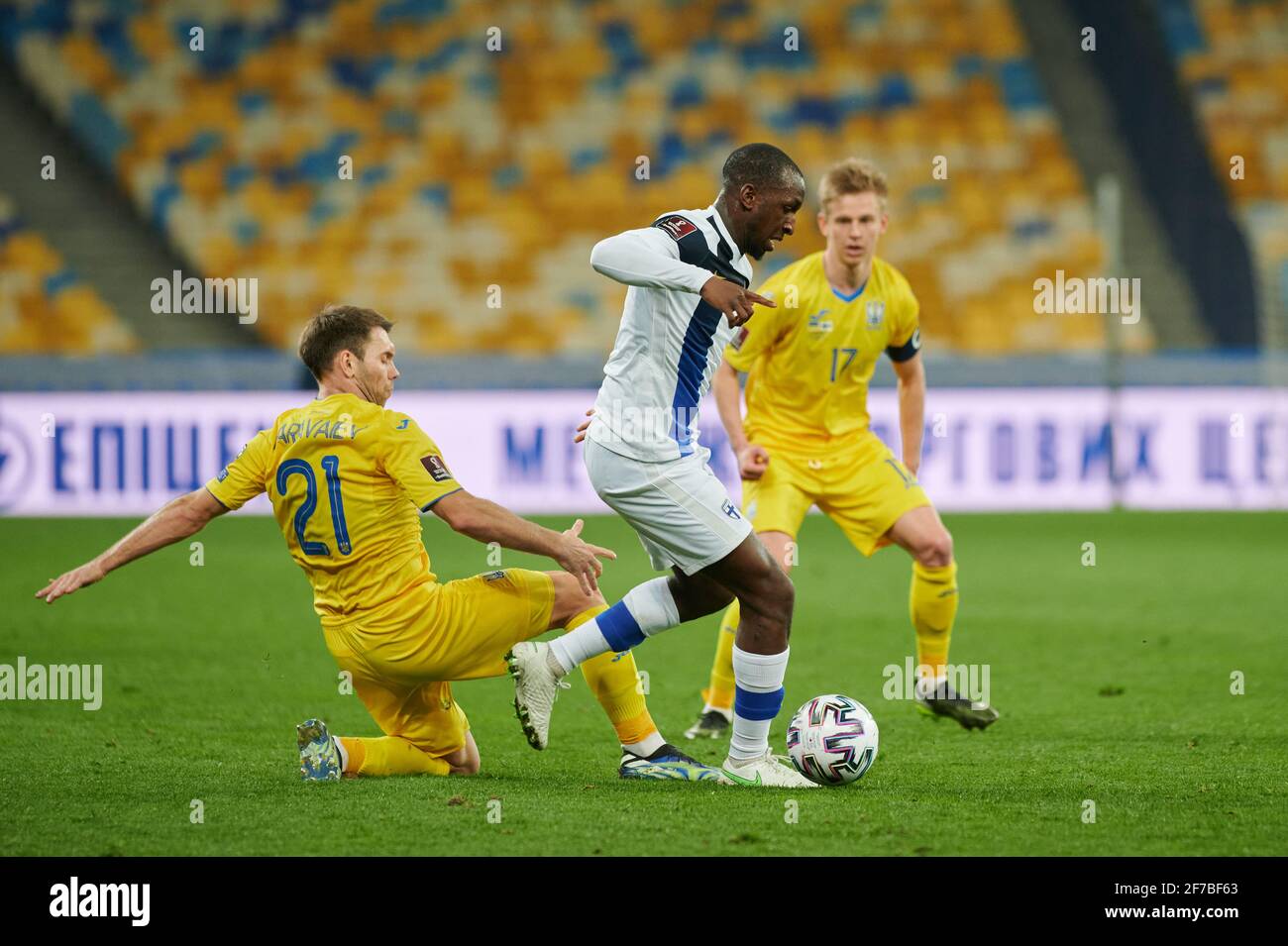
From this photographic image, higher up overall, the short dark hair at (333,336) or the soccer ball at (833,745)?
the short dark hair at (333,336)

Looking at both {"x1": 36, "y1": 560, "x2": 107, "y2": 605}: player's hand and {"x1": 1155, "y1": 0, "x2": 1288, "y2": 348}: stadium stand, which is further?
{"x1": 1155, "y1": 0, "x2": 1288, "y2": 348}: stadium stand

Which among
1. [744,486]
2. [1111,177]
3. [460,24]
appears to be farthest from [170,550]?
[1111,177]

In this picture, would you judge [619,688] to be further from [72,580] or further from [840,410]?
[840,410]

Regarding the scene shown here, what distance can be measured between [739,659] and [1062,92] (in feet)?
58.9

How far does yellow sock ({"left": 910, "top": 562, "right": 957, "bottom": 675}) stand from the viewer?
21.4 feet

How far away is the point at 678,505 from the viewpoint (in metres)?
4.94

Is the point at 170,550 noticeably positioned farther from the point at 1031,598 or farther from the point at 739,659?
the point at 739,659

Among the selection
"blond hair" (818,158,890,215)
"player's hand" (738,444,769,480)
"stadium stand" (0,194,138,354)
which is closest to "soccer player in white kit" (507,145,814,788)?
"player's hand" (738,444,769,480)

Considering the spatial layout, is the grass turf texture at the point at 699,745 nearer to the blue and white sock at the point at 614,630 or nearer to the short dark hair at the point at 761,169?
the blue and white sock at the point at 614,630

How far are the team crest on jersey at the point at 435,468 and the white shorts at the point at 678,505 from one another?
0.43m

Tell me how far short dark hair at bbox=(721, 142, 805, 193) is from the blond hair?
56.5 inches

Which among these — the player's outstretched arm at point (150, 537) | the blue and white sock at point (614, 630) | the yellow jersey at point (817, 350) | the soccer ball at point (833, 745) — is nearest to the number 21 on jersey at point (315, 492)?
the player's outstretched arm at point (150, 537)

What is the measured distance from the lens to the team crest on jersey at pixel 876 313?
21.7 feet

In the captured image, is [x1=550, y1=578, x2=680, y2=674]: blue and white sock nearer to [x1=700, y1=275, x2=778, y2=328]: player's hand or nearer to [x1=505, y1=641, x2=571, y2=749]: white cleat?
[x1=505, y1=641, x2=571, y2=749]: white cleat
